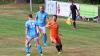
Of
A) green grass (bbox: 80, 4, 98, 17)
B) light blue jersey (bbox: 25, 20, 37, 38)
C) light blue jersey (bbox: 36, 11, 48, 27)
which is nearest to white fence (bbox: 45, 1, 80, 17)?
green grass (bbox: 80, 4, 98, 17)

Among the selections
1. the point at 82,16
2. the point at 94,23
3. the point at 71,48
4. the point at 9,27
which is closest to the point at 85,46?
the point at 71,48

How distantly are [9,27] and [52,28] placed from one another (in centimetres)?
1449

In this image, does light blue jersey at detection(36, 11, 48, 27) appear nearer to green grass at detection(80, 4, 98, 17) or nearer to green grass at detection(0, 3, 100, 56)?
green grass at detection(0, 3, 100, 56)

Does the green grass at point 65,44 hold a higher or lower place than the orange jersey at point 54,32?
lower

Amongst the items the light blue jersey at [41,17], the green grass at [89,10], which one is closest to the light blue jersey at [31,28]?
the light blue jersey at [41,17]

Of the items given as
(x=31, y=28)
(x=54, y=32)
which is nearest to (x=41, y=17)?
(x=54, y=32)

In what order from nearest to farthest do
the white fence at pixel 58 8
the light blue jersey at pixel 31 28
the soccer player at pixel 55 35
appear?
the light blue jersey at pixel 31 28
the soccer player at pixel 55 35
the white fence at pixel 58 8

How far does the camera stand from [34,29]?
822 inches

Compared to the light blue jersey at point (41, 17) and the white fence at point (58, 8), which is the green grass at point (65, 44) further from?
the white fence at point (58, 8)

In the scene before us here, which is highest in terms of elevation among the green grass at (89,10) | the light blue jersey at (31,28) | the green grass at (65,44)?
the light blue jersey at (31,28)

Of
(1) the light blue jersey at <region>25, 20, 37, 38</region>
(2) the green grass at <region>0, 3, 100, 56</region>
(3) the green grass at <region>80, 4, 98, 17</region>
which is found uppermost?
(1) the light blue jersey at <region>25, 20, 37, 38</region>

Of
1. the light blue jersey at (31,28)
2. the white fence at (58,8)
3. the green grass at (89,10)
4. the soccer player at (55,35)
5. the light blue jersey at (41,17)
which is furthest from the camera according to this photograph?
the white fence at (58,8)

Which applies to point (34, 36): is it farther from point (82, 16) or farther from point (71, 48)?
point (82, 16)

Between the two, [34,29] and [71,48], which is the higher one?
[34,29]
